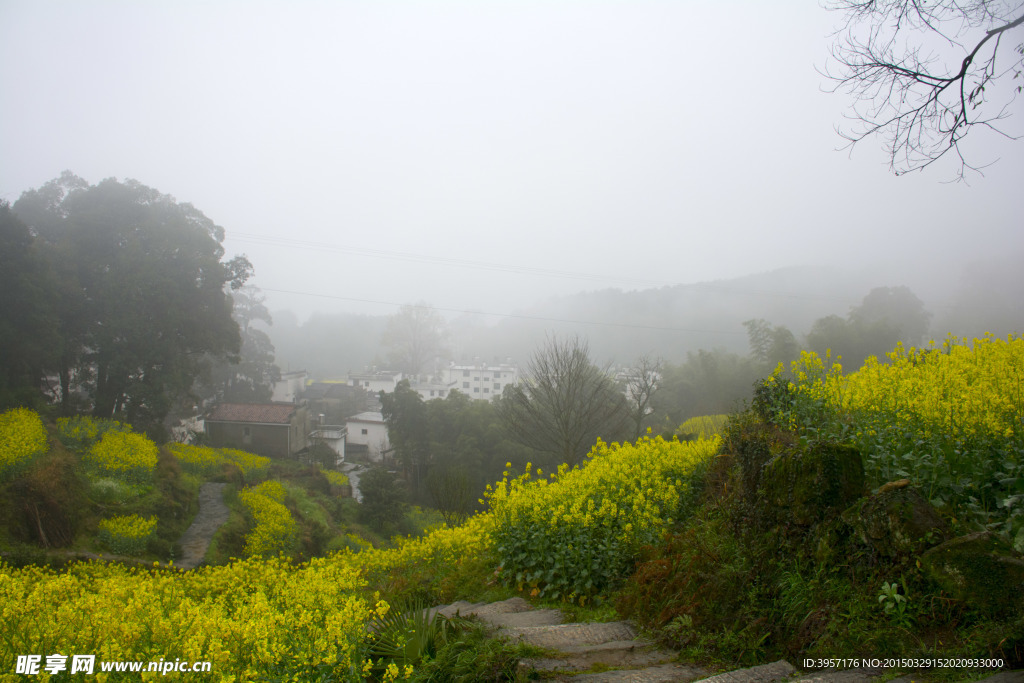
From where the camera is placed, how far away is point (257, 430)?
29312mm

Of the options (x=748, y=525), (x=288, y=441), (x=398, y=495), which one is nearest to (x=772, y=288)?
(x=398, y=495)

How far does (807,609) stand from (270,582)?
5467 millimetres

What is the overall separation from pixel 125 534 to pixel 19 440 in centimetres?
404

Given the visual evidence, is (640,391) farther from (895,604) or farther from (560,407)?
(895,604)

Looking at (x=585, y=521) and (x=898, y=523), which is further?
(x=585, y=521)

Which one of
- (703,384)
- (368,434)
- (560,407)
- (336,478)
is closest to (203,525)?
(336,478)

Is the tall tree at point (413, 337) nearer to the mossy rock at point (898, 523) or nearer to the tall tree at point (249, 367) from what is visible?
the tall tree at point (249, 367)

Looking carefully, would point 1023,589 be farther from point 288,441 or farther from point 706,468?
point 288,441

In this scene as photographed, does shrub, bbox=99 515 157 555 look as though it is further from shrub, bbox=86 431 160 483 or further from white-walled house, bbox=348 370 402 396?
white-walled house, bbox=348 370 402 396

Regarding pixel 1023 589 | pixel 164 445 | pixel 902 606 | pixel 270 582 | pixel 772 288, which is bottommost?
pixel 164 445

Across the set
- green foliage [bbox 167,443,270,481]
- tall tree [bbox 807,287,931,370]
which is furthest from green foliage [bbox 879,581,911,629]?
tall tree [bbox 807,287,931,370]

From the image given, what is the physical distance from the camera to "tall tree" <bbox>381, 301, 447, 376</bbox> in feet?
149

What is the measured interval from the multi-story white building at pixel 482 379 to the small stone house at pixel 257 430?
1224 cm

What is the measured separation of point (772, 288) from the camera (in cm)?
3372
